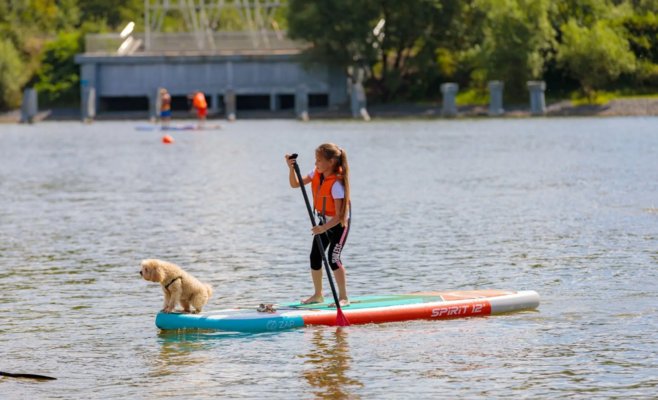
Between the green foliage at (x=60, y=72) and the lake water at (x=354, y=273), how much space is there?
57.6 meters

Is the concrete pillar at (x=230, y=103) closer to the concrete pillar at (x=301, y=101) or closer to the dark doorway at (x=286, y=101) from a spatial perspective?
the concrete pillar at (x=301, y=101)

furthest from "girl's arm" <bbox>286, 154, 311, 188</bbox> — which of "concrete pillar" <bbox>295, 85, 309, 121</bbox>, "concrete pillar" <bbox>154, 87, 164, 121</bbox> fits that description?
"concrete pillar" <bbox>154, 87, 164, 121</bbox>

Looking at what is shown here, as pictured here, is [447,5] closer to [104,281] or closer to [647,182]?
[647,182]

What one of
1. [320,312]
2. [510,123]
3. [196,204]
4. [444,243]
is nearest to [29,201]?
[196,204]

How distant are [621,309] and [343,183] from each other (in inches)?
155

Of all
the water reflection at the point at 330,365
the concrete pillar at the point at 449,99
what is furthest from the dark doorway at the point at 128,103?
the water reflection at the point at 330,365

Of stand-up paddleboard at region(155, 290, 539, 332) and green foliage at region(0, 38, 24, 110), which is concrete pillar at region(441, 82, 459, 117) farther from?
stand-up paddleboard at region(155, 290, 539, 332)

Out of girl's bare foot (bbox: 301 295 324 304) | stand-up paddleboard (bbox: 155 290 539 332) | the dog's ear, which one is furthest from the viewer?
girl's bare foot (bbox: 301 295 324 304)

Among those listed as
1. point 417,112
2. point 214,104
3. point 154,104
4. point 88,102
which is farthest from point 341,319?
point 214,104

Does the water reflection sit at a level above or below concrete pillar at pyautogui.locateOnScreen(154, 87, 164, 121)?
above

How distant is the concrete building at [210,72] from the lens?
101375 millimetres

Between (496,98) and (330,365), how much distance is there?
77157 millimetres

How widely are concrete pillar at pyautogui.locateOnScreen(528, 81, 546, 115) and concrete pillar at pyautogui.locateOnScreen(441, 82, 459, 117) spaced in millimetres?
4665

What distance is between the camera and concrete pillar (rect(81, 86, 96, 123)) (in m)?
102
